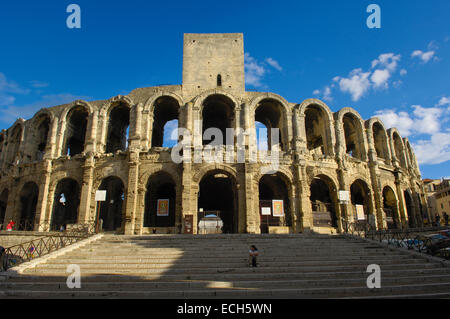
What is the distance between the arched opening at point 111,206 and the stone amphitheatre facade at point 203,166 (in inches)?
4.4

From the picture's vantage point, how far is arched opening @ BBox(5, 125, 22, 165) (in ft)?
94.6

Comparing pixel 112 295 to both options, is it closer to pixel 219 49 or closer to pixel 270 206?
pixel 270 206

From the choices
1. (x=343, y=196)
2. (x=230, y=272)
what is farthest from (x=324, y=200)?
(x=230, y=272)

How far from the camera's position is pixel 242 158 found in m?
22.1

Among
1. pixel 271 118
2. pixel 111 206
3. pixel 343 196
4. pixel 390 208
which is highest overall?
pixel 271 118

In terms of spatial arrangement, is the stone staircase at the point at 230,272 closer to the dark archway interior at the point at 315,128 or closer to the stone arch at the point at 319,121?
the stone arch at the point at 319,121

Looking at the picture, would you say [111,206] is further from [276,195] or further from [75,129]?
[276,195]

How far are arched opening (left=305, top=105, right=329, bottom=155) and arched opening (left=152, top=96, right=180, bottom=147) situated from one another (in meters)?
12.2

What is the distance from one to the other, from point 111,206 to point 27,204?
793 centimetres

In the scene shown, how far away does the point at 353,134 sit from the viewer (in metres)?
27.4

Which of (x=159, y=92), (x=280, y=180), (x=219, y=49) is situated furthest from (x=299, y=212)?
(x=219, y=49)

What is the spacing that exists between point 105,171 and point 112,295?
1545 cm

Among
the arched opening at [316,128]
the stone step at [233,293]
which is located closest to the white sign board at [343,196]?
the arched opening at [316,128]
